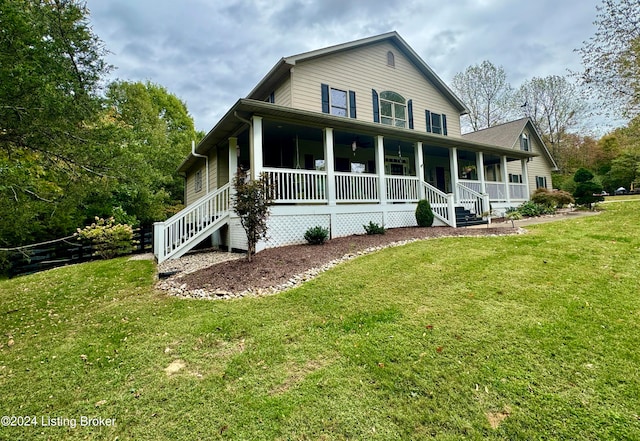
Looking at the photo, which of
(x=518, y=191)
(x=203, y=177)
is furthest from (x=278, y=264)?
(x=518, y=191)

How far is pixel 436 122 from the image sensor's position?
15203 millimetres

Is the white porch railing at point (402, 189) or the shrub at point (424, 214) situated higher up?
the white porch railing at point (402, 189)

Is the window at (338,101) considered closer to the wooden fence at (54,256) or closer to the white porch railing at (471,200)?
the white porch railing at (471,200)

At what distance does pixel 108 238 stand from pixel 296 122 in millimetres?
8244

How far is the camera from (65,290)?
648cm

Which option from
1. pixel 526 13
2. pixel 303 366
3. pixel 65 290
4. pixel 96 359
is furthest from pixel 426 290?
pixel 526 13

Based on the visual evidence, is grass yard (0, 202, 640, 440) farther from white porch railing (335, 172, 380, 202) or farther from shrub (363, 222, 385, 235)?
white porch railing (335, 172, 380, 202)

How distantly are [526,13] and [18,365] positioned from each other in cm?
2005

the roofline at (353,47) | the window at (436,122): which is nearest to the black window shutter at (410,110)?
the window at (436,122)

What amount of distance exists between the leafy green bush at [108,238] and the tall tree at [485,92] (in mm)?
30659

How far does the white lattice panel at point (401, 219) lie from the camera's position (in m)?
10.7

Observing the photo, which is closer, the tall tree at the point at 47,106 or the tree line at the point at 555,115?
the tall tree at the point at 47,106

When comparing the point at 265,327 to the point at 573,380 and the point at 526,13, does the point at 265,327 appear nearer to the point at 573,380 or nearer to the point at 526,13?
the point at 573,380

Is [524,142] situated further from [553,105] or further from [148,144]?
[148,144]
